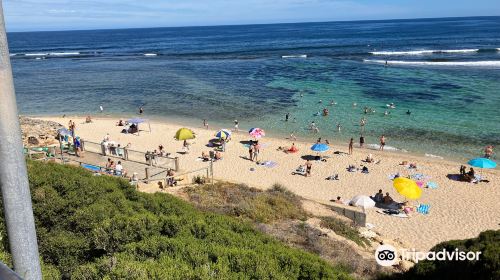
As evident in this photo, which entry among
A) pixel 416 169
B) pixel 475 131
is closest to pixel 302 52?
pixel 475 131

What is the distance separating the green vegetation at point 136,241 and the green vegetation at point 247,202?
2954mm

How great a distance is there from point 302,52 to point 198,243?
239 feet

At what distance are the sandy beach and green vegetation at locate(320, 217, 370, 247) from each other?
2229 mm

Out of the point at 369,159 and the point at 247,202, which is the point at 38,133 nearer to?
the point at 247,202

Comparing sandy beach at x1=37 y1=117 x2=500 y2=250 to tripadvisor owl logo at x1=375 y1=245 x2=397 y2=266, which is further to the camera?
sandy beach at x1=37 y1=117 x2=500 y2=250

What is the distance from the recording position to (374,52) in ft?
233

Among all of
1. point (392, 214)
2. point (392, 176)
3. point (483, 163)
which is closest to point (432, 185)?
point (392, 176)

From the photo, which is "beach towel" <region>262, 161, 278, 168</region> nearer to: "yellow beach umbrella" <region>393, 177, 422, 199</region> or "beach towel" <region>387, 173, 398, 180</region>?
"beach towel" <region>387, 173, 398, 180</region>

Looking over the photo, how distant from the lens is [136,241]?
6.24 meters

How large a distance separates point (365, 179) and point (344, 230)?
27.6 ft

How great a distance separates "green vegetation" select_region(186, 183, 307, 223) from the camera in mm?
12146

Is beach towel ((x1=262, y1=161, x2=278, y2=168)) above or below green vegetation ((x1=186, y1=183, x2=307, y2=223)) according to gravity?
below
